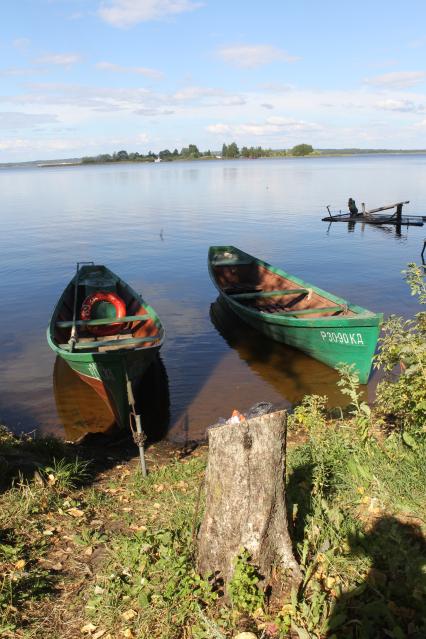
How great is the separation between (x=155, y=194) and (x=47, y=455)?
194 feet

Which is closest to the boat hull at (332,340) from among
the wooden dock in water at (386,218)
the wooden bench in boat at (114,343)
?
the wooden bench in boat at (114,343)

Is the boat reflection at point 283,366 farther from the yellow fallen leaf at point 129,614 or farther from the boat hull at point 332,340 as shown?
the yellow fallen leaf at point 129,614

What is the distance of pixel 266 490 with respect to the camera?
3764 millimetres

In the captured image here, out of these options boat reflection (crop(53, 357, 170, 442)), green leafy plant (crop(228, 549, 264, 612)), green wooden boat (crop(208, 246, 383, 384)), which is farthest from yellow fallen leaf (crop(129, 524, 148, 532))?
boat reflection (crop(53, 357, 170, 442))

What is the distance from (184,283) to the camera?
22.3 metres

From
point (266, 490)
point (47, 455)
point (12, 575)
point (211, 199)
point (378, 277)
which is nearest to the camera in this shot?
point (266, 490)

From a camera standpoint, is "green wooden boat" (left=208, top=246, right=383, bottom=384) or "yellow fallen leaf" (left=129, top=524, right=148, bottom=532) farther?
Answer: "green wooden boat" (left=208, top=246, right=383, bottom=384)

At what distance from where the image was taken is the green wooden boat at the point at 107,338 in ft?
31.7

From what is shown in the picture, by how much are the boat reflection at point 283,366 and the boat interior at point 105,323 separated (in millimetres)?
3290

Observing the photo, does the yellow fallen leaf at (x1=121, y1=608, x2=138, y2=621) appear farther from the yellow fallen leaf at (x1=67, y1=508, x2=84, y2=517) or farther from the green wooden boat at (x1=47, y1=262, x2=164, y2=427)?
the green wooden boat at (x1=47, y1=262, x2=164, y2=427)

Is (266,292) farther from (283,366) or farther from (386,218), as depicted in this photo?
(386,218)

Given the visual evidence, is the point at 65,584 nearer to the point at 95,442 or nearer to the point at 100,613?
the point at 100,613

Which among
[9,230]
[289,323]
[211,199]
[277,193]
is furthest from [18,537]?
[277,193]

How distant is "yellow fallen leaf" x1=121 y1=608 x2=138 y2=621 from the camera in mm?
3721
